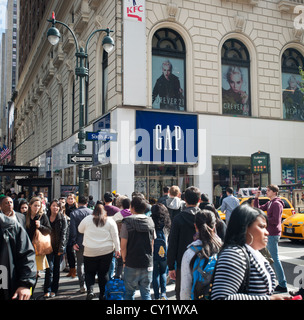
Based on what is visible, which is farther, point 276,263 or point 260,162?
point 260,162

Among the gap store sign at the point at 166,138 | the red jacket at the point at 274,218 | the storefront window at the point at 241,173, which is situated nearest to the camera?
the red jacket at the point at 274,218

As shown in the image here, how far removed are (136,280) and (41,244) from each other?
205cm

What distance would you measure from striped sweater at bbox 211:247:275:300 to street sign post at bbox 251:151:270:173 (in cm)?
1687

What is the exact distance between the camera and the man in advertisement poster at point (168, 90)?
63.0 ft

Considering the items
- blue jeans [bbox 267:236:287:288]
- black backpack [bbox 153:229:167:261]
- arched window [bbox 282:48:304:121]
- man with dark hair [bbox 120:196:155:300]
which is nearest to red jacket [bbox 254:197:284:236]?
blue jeans [bbox 267:236:287:288]

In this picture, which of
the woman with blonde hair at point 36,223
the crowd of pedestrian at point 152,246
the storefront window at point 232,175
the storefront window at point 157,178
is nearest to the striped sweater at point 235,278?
the crowd of pedestrian at point 152,246

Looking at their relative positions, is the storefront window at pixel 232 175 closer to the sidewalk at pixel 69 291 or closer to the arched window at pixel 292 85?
the arched window at pixel 292 85

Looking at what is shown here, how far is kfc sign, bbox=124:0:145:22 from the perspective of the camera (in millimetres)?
18195

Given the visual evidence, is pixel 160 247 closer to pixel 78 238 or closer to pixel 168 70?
pixel 78 238

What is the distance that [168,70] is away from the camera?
19.7m

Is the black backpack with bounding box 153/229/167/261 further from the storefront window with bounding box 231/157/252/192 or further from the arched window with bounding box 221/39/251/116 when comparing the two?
the arched window with bounding box 221/39/251/116

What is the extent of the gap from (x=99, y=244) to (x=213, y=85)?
16.2m

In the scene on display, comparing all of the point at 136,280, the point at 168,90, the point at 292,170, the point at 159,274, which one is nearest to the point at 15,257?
the point at 136,280

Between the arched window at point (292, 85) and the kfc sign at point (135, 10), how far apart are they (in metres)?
10.3
